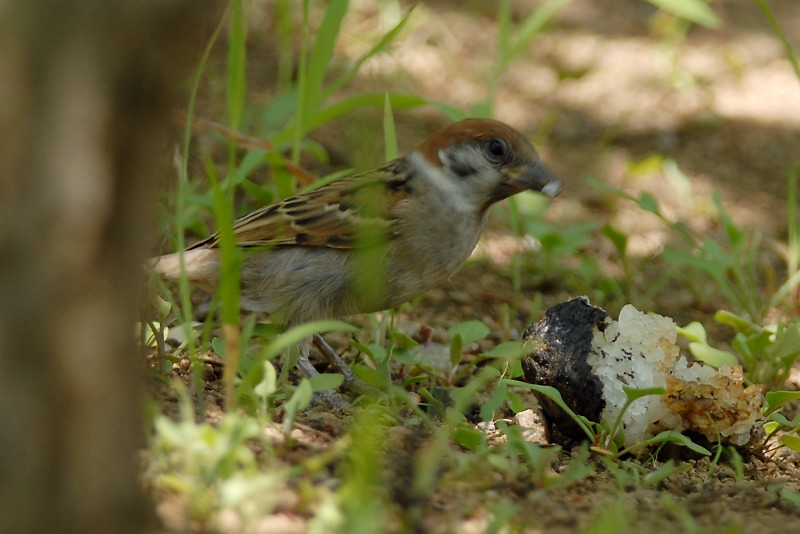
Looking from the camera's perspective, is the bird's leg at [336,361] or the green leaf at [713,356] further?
the bird's leg at [336,361]

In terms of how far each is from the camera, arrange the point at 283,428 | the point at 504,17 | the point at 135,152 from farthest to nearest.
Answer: the point at 504,17, the point at 283,428, the point at 135,152

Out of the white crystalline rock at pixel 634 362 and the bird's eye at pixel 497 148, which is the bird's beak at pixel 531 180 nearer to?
the bird's eye at pixel 497 148

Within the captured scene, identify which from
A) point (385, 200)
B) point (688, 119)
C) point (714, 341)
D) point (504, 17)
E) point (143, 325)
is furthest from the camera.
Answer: point (688, 119)

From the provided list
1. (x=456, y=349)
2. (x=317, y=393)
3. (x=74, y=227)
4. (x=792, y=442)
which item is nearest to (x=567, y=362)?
(x=456, y=349)

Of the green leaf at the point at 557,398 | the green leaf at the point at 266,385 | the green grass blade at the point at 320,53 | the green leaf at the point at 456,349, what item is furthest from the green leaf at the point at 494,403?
the green grass blade at the point at 320,53

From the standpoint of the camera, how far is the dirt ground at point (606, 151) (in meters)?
2.63

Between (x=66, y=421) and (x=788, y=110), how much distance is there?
20.6ft


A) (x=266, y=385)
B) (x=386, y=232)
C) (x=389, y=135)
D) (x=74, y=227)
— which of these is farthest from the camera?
(x=389, y=135)

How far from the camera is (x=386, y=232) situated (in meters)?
3.74

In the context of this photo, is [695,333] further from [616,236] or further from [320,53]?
[320,53]

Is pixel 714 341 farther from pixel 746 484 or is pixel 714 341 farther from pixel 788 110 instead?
pixel 788 110

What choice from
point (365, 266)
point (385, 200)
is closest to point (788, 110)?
point (385, 200)

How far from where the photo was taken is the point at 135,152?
1724mm

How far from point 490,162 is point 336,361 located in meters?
1.01
